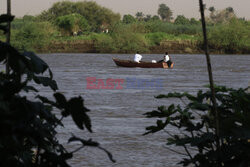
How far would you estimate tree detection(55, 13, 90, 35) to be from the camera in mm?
130500

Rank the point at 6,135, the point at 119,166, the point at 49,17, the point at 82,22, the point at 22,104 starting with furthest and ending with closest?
the point at 49,17 < the point at 82,22 < the point at 119,166 < the point at 22,104 < the point at 6,135

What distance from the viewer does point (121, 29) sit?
355 ft

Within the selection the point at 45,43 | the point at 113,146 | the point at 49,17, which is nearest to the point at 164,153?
the point at 113,146

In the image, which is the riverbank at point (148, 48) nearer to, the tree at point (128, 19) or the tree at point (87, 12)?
the tree at point (87, 12)

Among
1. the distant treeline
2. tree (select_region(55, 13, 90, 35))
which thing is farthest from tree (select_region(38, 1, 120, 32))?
the distant treeline

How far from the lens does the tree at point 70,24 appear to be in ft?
428

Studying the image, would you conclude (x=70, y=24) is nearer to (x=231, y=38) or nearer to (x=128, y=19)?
(x=231, y=38)

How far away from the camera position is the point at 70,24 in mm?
130750

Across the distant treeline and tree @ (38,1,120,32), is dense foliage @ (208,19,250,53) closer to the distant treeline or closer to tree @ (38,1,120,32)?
the distant treeline

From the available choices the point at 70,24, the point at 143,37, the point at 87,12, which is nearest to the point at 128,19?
the point at 87,12

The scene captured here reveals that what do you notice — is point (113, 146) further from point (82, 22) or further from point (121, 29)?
point (82, 22)

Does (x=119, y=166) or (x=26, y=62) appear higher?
(x=26, y=62)

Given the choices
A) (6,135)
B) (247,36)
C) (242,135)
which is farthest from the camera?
(247,36)

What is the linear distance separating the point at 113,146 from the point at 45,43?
97005 mm
